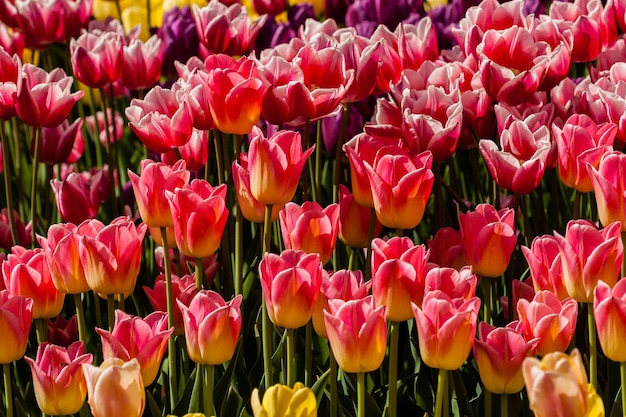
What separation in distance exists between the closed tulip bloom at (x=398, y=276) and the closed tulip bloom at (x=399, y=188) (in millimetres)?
162

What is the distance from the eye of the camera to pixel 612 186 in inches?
63.5

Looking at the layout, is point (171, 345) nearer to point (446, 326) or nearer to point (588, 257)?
point (446, 326)

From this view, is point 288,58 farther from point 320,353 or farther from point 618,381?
point 618,381

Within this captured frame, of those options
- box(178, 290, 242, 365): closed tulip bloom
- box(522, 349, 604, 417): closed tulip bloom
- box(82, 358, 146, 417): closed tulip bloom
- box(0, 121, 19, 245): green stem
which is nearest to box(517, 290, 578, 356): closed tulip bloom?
box(522, 349, 604, 417): closed tulip bloom

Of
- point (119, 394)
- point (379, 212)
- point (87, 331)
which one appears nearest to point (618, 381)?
point (379, 212)

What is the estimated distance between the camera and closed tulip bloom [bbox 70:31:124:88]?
7.95 ft

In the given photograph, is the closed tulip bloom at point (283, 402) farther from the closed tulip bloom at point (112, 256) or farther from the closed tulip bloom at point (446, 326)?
the closed tulip bloom at point (112, 256)

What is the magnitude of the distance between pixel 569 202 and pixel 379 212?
972 mm

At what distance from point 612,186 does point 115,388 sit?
84 centimetres

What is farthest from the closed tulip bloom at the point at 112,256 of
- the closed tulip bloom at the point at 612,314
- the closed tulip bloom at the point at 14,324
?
the closed tulip bloom at the point at 612,314

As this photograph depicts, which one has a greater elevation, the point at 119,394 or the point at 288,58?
the point at 288,58

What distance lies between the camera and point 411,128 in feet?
6.17

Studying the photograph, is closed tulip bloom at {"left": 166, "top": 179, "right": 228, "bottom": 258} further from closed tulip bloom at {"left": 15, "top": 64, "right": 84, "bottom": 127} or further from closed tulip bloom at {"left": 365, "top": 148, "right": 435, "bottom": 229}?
closed tulip bloom at {"left": 15, "top": 64, "right": 84, "bottom": 127}

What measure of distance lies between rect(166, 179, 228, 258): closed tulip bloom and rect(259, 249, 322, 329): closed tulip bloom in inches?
6.8
